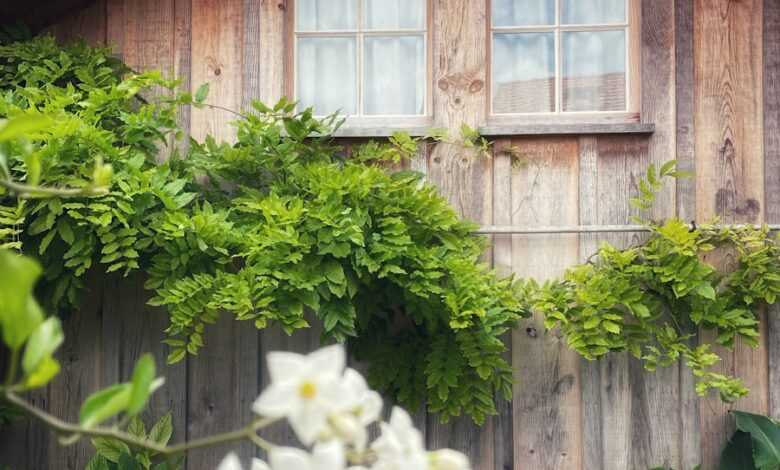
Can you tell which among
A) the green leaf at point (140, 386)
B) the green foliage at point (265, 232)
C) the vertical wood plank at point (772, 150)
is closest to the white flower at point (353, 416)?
the green leaf at point (140, 386)

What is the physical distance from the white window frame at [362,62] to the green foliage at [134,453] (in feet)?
3.86

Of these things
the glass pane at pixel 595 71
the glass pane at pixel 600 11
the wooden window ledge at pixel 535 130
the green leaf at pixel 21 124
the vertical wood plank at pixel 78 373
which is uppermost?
the glass pane at pixel 600 11

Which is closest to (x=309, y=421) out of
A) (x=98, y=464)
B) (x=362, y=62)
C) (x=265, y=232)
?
(x=265, y=232)

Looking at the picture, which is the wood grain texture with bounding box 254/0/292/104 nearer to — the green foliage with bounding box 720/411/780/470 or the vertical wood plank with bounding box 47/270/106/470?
the vertical wood plank with bounding box 47/270/106/470

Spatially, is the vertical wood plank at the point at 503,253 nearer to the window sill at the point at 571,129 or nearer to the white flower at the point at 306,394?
the window sill at the point at 571,129

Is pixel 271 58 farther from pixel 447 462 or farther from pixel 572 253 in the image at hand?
pixel 447 462

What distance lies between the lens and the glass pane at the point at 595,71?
8.21 ft

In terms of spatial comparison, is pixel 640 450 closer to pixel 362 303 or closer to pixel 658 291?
pixel 658 291

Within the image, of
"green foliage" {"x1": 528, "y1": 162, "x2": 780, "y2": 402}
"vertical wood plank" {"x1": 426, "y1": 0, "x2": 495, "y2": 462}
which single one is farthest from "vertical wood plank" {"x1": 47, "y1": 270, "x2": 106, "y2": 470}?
"green foliage" {"x1": 528, "y1": 162, "x2": 780, "y2": 402}

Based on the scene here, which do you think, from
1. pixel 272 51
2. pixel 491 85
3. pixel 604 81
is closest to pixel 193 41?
pixel 272 51

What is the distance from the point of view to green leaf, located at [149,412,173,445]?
2314mm

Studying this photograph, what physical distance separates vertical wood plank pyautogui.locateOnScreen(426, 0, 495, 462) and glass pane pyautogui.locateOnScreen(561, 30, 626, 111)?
12.1 inches

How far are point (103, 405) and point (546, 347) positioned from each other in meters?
2.06

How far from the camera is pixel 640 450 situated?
2387 mm
